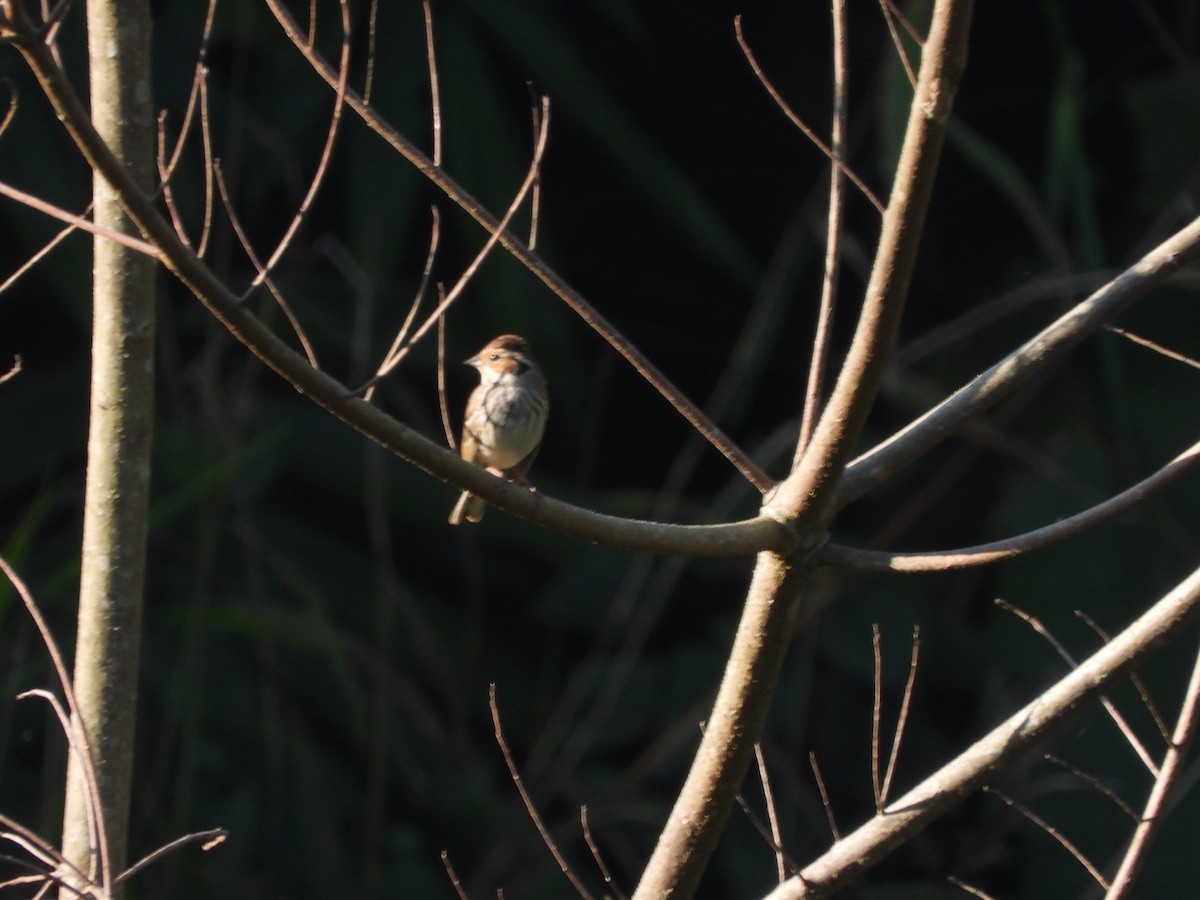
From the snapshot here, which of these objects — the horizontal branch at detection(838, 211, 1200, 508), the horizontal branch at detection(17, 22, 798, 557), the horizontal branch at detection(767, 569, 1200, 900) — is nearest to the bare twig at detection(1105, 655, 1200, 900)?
the horizontal branch at detection(767, 569, 1200, 900)

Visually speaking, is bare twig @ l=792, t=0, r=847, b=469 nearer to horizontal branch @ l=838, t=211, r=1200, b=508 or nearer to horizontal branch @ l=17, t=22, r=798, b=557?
horizontal branch @ l=838, t=211, r=1200, b=508

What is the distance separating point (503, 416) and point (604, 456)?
2.63m

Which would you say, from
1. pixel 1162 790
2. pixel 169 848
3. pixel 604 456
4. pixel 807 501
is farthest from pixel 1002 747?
pixel 604 456

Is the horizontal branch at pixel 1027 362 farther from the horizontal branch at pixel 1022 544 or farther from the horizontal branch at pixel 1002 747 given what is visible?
the horizontal branch at pixel 1002 747

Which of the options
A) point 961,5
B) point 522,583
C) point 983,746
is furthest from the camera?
point 522,583

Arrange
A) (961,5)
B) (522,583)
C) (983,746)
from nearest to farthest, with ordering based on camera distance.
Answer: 1. (961,5)
2. (983,746)
3. (522,583)

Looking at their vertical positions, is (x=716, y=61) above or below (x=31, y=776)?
above

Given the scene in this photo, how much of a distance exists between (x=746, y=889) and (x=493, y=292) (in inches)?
90.7

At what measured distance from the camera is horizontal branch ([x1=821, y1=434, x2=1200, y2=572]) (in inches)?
84.8

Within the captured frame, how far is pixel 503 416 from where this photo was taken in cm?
421

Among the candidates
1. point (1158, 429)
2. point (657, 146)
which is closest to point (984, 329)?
point (1158, 429)

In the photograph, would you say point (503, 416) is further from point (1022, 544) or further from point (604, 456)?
point (604, 456)

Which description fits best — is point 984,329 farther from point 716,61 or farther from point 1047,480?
point 716,61

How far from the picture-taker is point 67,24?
5.19 meters
